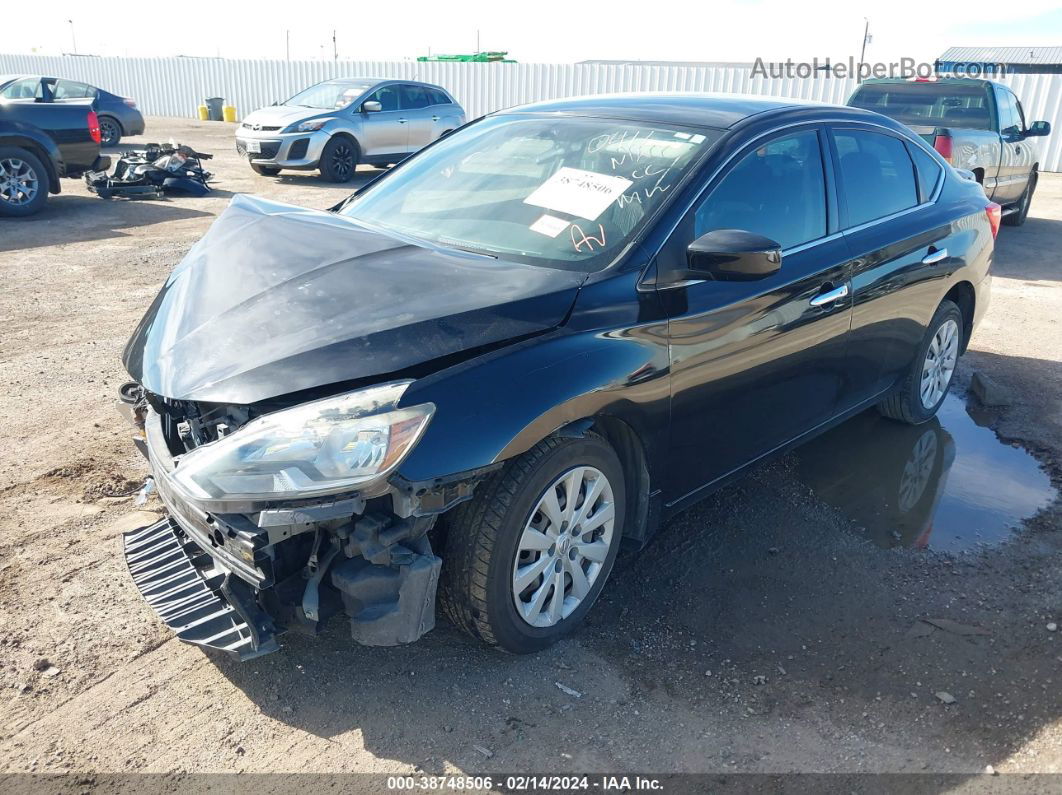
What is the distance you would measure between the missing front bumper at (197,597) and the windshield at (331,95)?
13.0m

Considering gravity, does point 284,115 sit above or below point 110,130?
above

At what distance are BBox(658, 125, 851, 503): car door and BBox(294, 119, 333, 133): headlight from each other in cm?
1160

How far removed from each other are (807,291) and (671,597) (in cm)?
141

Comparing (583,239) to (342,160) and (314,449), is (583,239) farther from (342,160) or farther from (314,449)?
(342,160)

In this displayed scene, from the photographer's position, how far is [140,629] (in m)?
3.08

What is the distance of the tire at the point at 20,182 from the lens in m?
10.3

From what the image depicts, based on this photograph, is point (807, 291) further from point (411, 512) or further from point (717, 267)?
point (411, 512)

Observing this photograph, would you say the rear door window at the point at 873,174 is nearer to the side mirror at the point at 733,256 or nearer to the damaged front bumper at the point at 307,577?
the side mirror at the point at 733,256

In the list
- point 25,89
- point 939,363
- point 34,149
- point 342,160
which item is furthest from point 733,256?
point 25,89

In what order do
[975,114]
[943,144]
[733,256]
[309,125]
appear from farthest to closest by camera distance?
1. [309,125]
2. [975,114]
3. [943,144]
4. [733,256]

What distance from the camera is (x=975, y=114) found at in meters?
10.6

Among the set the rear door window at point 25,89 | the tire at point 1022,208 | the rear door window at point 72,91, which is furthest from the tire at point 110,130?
the tire at point 1022,208

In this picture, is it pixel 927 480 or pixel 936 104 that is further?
pixel 936 104

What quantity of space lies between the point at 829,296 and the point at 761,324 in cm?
54
